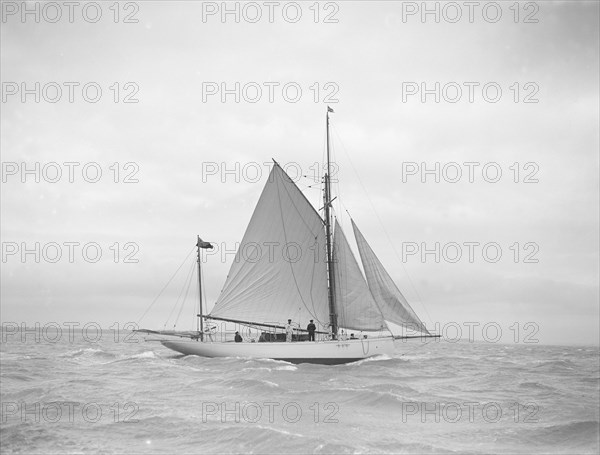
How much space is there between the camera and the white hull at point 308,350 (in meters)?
44.2

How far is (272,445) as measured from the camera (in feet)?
56.7

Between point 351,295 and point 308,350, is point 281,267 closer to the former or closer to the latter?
point 351,295

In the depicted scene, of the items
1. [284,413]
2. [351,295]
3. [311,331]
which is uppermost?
[351,295]

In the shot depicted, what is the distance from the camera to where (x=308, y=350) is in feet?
145

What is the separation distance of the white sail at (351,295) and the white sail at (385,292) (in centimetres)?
59

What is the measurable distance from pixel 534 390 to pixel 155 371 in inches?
970

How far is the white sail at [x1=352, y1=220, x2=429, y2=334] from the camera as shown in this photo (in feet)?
141

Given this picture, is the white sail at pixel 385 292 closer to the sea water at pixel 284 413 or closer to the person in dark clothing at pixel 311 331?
the person in dark clothing at pixel 311 331

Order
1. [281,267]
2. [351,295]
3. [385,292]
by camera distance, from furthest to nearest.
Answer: [281,267]
[351,295]
[385,292]

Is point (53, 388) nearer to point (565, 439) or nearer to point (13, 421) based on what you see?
point (13, 421)

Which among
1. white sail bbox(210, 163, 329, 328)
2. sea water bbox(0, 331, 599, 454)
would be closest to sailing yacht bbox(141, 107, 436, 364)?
white sail bbox(210, 163, 329, 328)

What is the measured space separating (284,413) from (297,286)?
23.5 m

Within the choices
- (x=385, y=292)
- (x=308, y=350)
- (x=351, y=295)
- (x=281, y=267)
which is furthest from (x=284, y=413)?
(x=281, y=267)

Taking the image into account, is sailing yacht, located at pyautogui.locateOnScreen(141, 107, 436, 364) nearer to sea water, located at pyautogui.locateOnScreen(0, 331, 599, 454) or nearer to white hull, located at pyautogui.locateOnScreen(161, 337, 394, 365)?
white hull, located at pyautogui.locateOnScreen(161, 337, 394, 365)
